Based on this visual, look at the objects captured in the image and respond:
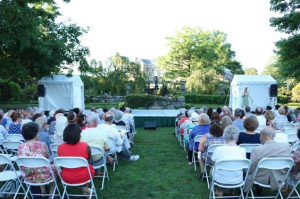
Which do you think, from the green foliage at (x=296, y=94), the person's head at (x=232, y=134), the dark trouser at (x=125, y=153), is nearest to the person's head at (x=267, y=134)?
the person's head at (x=232, y=134)

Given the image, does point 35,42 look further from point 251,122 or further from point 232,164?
point 232,164

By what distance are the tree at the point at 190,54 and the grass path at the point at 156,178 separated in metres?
30.1

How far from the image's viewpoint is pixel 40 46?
1038 centimetres

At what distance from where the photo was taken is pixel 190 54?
36.9 m

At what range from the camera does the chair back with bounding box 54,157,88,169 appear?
3053 mm

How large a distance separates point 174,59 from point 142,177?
109ft

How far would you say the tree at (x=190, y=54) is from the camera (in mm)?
35719

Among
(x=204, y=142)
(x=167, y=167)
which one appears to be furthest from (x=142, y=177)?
(x=204, y=142)

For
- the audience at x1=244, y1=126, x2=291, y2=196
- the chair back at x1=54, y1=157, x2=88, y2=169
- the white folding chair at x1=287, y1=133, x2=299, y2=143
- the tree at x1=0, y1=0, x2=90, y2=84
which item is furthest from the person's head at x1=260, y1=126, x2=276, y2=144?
the tree at x1=0, y1=0, x2=90, y2=84

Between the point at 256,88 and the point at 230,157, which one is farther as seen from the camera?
the point at 256,88

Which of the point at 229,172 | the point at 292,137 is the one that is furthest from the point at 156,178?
the point at 292,137

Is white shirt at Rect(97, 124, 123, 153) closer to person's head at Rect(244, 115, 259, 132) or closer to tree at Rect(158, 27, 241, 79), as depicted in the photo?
person's head at Rect(244, 115, 259, 132)

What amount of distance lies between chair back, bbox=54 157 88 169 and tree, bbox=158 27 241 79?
1316 inches

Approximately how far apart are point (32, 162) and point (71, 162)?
0.48 meters
